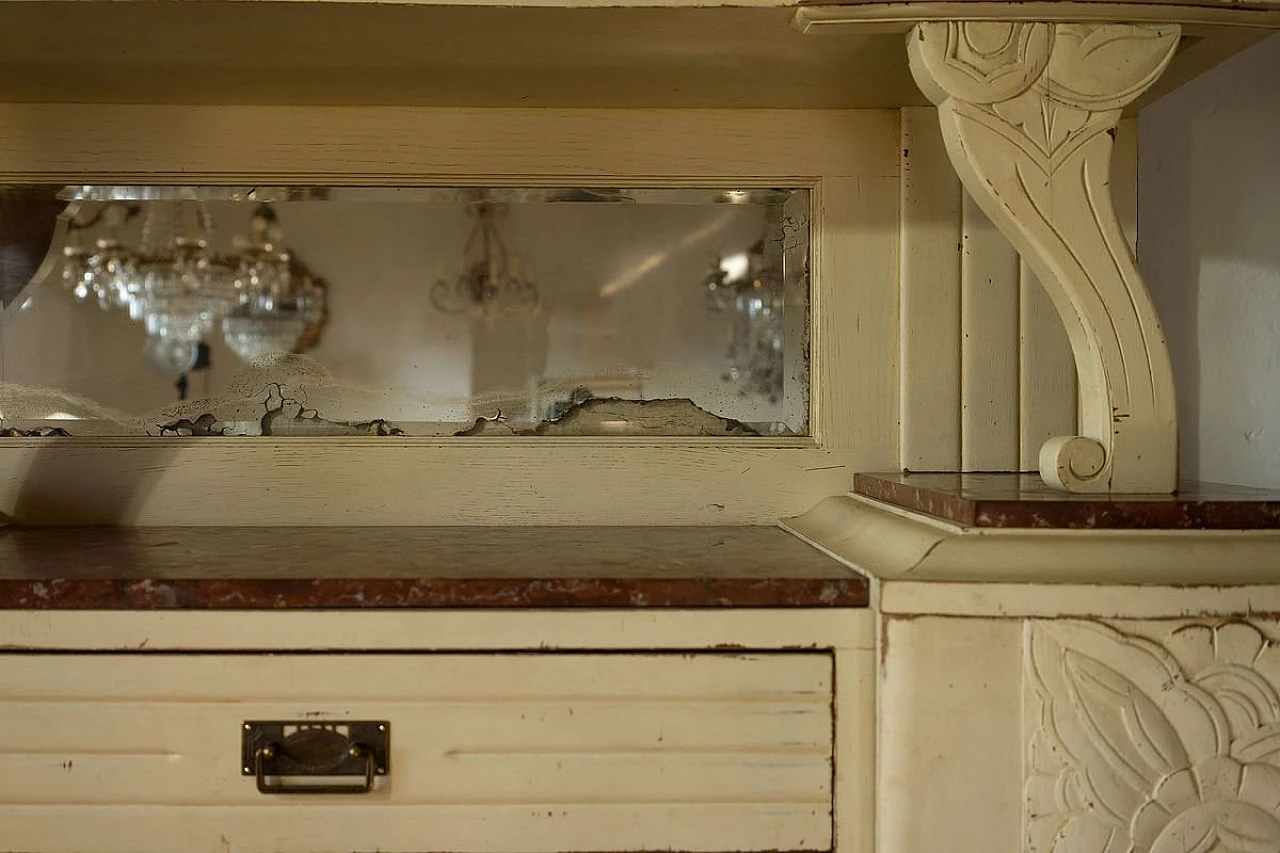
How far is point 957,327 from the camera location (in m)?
1.35

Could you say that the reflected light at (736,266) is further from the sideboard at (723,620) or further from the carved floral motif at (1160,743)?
the carved floral motif at (1160,743)

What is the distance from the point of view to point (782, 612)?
0.92 meters

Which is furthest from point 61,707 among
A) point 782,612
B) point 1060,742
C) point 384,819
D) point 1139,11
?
point 1139,11

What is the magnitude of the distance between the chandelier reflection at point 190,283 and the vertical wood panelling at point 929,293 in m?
0.82

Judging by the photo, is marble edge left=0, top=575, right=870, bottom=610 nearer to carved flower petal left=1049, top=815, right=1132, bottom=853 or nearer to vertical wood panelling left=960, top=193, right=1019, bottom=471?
carved flower petal left=1049, top=815, right=1132, bottom=853

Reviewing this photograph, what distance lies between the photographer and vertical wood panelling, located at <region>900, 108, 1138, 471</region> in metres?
1.35

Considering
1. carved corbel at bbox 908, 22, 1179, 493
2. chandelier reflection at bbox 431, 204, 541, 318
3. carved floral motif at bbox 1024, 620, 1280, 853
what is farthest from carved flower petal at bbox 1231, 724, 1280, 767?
chandelier reflection at bbox 431, 204, 541, 318

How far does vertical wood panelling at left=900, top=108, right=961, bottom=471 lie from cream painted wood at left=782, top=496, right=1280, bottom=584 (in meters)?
0.44

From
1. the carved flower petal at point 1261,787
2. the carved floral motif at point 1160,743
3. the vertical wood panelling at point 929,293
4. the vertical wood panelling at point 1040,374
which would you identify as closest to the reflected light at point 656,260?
the vertical wood panelling at point 929,293

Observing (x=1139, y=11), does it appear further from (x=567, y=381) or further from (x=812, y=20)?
(x=567, y=381)

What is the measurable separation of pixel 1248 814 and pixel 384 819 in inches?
30.3

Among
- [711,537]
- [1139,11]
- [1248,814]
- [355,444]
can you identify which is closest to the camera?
[1248,814]

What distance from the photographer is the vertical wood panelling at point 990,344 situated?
135 cm

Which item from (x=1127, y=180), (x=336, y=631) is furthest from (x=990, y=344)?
(x=336, y=631)
